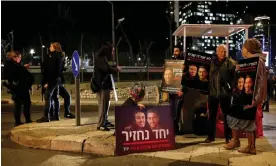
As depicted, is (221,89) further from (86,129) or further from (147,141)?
(86,129)

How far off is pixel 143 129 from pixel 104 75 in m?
1.94

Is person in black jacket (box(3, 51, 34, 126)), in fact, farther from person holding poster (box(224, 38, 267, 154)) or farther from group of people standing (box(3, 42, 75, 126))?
person holding poster (box(224, 38, 267, 154))

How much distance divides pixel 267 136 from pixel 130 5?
124 feet

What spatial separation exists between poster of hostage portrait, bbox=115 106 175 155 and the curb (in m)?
0.36

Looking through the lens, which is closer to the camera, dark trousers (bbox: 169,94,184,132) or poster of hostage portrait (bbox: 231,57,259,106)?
poster of hostage portrait (bbox: 231,57,259,106)

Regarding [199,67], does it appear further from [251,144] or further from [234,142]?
[251,144]

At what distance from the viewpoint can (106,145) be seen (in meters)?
6.88

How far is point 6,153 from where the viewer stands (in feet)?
23.3

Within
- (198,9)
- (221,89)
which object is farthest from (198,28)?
(198,9)

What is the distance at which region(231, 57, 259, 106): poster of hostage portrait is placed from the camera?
599cm

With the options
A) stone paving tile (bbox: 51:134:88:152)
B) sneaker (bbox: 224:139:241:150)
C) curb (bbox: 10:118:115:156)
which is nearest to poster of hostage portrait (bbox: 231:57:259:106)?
sneaker (bbox: 224:139:241:150)

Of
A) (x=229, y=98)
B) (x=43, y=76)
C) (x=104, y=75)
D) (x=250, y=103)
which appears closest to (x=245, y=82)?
(x=250, y=103)

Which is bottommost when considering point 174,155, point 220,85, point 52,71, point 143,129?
point 174,155

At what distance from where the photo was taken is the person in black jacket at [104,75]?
8.07 m
